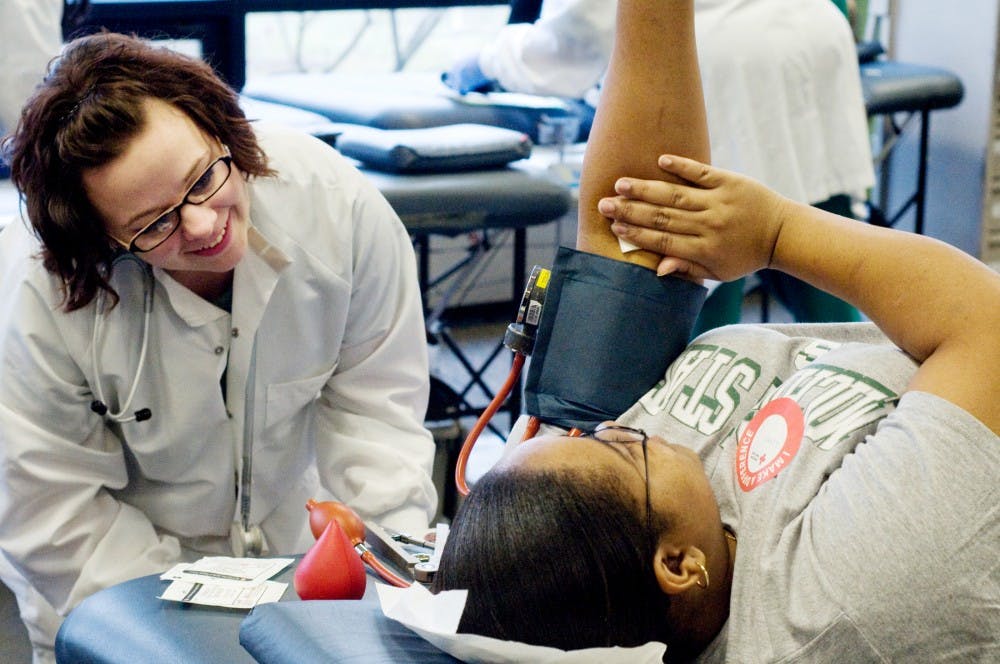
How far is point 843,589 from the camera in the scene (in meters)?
0.93

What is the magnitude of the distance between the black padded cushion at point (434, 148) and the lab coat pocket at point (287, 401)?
60 cm

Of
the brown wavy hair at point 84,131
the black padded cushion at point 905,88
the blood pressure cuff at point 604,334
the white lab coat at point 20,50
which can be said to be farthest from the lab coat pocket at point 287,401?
the black padded cushion at point 905,88

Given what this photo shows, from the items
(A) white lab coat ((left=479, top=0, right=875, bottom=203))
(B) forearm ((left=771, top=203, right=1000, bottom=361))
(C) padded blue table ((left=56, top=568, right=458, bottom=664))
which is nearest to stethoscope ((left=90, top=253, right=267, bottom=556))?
(C) padded blue table ((left=56, top=568, right=458, bottom=664))

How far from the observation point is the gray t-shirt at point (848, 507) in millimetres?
911

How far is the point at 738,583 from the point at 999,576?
22 centimetres

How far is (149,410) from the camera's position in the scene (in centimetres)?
168

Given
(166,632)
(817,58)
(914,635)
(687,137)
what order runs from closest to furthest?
(914,635), (166,632), (687,137), (817,58)

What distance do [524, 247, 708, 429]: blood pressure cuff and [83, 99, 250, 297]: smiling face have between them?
542 millimetres

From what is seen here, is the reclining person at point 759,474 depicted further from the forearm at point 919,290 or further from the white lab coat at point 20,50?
the white lab coat at point 20,50

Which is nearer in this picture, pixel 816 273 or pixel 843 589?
pixel 843 589

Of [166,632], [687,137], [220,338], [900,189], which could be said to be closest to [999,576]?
[687,137]

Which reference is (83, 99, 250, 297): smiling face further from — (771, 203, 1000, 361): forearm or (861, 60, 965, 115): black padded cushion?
(861, 60, 965, 115): black padded cushion

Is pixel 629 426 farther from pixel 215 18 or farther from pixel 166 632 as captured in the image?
pixel 215 18

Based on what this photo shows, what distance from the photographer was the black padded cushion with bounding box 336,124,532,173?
235 centimetres
